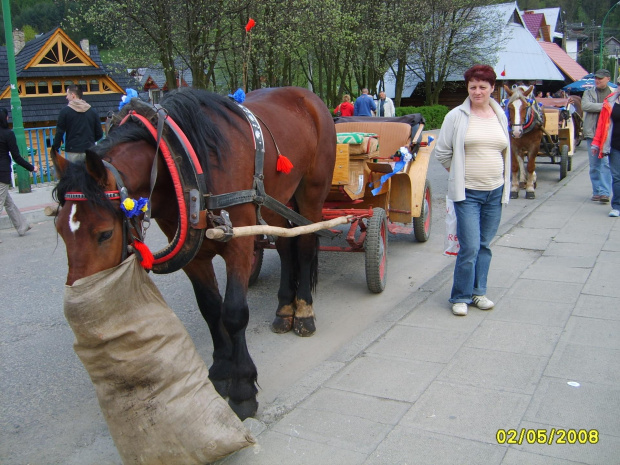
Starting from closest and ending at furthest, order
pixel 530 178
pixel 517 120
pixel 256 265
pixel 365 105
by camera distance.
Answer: pixel 256 265 → pixel 517 120 → pixel 530 178 → pixel 365 105

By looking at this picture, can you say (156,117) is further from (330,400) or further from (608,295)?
(608,295)

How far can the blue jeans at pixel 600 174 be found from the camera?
9531mm

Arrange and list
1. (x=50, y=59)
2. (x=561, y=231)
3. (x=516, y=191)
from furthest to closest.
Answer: (x=50, y=59), (x=516, y=191), (x=561, y=231)

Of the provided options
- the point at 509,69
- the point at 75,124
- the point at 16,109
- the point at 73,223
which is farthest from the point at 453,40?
the point at 73,223

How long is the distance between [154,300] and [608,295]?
14.1 feet

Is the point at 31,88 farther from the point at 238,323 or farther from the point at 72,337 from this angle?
the point at 238,323

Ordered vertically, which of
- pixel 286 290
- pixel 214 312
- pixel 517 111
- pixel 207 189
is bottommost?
pixel 286 290

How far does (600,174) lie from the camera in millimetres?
9648

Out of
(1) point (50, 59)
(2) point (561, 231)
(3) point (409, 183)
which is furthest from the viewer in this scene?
(1) point (50, 59)

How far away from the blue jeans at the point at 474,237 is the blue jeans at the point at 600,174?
5.33 meters

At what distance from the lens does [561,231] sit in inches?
318

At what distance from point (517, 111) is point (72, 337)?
8.31 m

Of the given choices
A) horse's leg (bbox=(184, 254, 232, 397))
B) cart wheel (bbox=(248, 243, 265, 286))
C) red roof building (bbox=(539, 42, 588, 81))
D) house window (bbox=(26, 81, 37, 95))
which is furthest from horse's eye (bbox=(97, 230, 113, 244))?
red roof building (bbox=(539, 42, 588, 81))

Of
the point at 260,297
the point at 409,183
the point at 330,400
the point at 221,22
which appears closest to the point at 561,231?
the point at 409,183
